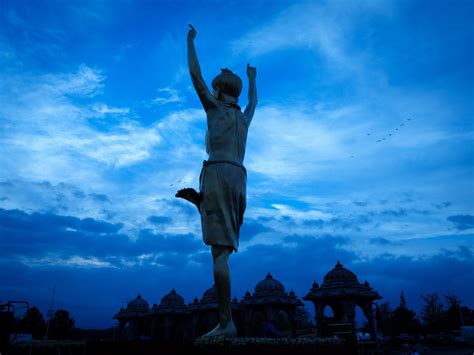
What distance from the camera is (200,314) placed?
33.7 metres

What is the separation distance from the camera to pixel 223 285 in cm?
491

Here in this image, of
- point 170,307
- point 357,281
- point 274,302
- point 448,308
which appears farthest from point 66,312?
point 448,308

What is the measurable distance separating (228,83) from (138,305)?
38187 mm

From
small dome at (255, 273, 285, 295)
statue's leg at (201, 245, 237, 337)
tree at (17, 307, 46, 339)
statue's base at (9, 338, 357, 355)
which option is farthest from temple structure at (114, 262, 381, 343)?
statue's leg at (201, 245, 237, 337)

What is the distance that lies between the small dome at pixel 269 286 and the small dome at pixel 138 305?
1467cm

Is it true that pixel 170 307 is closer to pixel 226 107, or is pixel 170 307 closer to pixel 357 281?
pixel 357 281

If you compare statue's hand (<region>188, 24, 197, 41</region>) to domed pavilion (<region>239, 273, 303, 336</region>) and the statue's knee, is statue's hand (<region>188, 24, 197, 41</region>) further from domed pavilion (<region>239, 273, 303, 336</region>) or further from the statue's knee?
domed pavilion (<region>239, 273, 303, 336</region>)

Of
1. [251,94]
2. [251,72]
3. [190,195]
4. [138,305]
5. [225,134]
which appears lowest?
[190,195]

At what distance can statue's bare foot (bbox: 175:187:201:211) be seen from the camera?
208 inches

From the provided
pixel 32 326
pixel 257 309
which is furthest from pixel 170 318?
pixel 32 326

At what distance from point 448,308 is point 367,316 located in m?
32.4

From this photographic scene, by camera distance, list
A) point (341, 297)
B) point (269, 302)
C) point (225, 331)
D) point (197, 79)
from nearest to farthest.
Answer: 1. point (225, 331)
2. point (197, 79)
3. point (341, 297)
4. point (269, 302)

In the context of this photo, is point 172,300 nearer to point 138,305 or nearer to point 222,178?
point 138,305

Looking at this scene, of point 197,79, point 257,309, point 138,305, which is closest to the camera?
point 197,79
